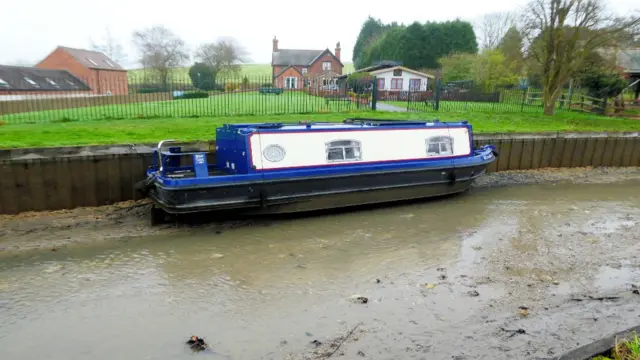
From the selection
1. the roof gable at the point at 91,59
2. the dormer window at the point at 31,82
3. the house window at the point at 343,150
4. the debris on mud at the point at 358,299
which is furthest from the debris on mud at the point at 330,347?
the roof gable at the point at 91,59

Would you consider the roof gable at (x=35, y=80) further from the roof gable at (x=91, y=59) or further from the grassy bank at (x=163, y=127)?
the grassy bank at (x=163, y=127)

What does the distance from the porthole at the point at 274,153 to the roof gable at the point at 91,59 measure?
42251 mm

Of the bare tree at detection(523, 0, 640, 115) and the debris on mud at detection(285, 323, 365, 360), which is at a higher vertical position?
the bare tree at detection(523, 0, 640, 115)

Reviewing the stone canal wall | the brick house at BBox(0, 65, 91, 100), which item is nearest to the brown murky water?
the stone canal wall

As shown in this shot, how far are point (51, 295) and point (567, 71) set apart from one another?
19.8 meters

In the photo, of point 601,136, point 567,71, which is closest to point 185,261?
point 601,136

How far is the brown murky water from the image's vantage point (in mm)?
4375

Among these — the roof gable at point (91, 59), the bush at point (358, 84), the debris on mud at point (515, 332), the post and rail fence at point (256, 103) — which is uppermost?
the roof gable at point (91, 59)

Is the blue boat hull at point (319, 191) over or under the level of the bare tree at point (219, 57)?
under

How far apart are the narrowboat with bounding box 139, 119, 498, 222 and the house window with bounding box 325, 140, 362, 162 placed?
2 cm

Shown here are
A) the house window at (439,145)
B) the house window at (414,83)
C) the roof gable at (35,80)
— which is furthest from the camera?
the house window at (414,83)

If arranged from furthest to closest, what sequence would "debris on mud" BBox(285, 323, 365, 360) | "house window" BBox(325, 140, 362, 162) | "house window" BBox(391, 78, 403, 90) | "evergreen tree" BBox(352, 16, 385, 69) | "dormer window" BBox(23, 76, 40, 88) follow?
"evergreen tree" BBox(352, 16, 385, 69)
"house window" BBox(391, 78, 403, 90)
"dormer window" BBox(23, 76, 40, 88)
"house window" BBox(325, 140, 362, 162)
"debris on mud" BBox(285, 323, 365, 360)

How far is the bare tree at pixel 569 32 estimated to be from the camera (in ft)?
58.2

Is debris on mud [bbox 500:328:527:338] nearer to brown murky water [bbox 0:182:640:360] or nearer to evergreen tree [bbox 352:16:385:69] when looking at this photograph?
brown murky water [bbox 0:182:640:360]
